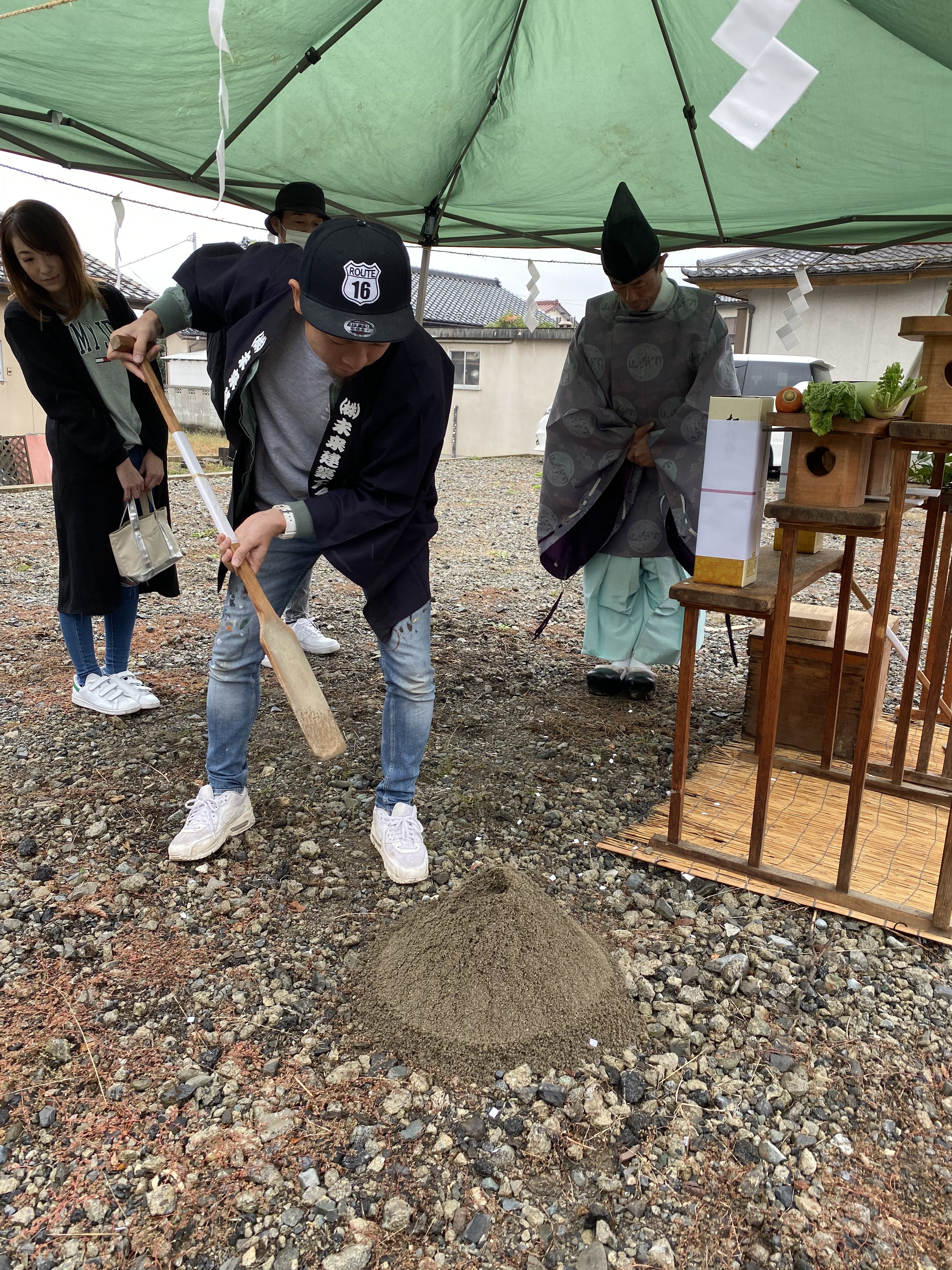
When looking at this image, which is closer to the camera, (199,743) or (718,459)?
(718,459)

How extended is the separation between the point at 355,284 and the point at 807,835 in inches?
86.3

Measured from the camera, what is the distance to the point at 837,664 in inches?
122

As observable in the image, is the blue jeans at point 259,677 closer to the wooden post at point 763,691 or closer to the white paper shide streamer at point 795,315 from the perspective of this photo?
the wooden post at point 763,691

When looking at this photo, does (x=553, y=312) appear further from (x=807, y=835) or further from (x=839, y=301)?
(x=807, y=835)

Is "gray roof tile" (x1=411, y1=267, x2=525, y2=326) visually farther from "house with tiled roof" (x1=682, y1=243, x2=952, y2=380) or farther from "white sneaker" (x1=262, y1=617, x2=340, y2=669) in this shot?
"white sneaker" (x1=262, y1=617, x2=340, y2=669)

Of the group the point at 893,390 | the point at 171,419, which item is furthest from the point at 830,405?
the point at 171,419

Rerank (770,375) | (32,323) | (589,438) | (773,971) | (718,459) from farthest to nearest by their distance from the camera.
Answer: (770,375)
(589,438)
(32,323)
(718,459)
(773,971)

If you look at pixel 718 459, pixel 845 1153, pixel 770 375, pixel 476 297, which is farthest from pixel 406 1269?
pixel 476 297

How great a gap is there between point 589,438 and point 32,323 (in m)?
2.23

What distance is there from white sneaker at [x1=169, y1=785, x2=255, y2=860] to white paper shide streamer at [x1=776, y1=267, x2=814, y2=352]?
3.10m

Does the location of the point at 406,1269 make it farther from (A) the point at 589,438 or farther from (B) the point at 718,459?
(A) the point at 589,438

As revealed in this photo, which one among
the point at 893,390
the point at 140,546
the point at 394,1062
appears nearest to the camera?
the point at 394,1062

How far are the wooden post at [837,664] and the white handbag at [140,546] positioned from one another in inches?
97.2

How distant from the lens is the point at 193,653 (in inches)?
175
